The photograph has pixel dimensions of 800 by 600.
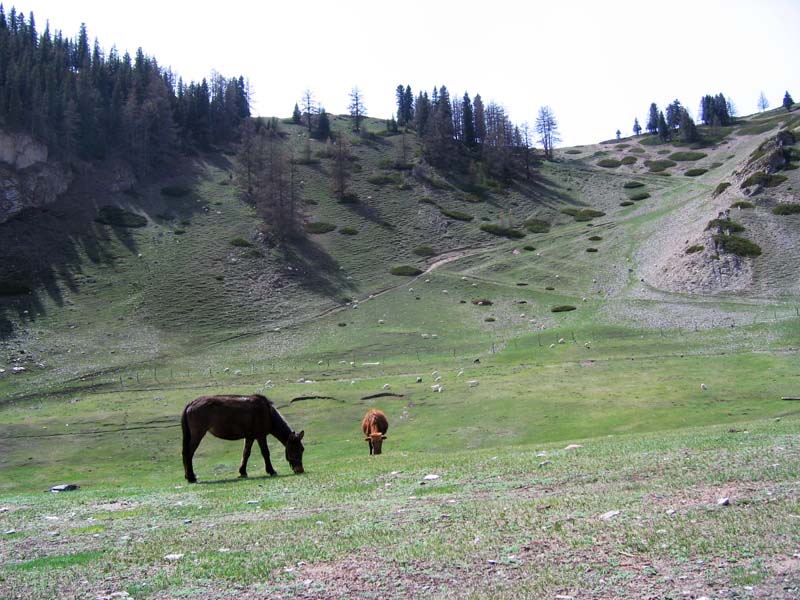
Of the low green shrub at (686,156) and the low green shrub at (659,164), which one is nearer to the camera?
the low green shrub at (659,164)

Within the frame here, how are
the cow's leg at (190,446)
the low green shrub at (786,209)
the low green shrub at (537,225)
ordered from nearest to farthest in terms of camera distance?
1. the cow's leg at (190,446)
2. the low green shrub at (786,209)
3. the low green shrub at (537,225)

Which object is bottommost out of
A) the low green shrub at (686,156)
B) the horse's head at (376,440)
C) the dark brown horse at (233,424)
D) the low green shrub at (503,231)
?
the horse's head at (376,440)

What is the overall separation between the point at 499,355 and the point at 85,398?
37.5 m

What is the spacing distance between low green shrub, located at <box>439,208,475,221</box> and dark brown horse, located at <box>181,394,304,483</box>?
114 metres

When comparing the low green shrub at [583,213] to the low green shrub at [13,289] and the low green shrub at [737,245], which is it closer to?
the low green shrub at [737,245]

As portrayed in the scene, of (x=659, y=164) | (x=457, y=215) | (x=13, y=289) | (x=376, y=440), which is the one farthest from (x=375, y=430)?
(x=659, y=164)

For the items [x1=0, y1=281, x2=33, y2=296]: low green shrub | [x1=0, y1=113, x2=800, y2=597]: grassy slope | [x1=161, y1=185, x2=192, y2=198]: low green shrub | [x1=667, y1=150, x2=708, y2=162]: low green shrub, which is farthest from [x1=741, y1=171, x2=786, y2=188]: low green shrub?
[x1=0, y1=281, x2=33, y2=296]: low green shrub

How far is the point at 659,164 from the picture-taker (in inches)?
7185

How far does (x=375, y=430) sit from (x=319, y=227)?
3817 inches

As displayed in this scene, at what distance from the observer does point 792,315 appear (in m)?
69.9

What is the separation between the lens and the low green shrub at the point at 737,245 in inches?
3615

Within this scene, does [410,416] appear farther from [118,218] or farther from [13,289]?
[118,218]

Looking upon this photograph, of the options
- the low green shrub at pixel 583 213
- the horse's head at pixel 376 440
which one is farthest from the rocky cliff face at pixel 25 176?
the horse's head at pixel 376 440

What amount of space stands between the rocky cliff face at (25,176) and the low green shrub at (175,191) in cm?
1773
